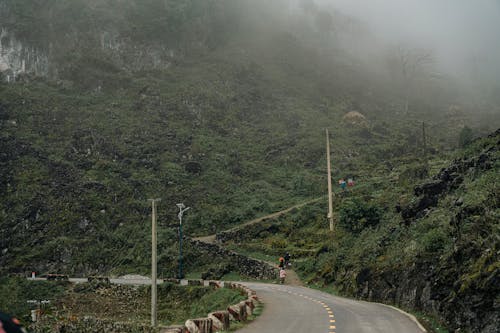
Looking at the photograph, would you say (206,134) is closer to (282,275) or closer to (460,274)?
(282,275)

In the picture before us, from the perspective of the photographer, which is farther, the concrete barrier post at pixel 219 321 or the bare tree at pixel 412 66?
the bare tree at pixel 412 66

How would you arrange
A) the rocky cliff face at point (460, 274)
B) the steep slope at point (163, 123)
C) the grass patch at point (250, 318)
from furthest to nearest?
the steep slope at point (163, 123)
the grass patch at point (250, 318)
the rocky cliff face at point (460, 274)

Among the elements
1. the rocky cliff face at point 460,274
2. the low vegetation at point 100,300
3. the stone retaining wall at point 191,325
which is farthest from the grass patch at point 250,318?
the low vegetation at point 100,300

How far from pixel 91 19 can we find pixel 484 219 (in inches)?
3534

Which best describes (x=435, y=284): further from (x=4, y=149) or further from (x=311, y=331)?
(x=4, y=149)

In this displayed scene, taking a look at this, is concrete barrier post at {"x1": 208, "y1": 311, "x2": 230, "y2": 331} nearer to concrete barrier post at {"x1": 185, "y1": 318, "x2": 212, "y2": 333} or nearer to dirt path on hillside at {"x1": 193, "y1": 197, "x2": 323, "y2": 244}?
A: concrete barrier post at {"x1": 185, "y1": 318, "x2": 212, "y2": 333}

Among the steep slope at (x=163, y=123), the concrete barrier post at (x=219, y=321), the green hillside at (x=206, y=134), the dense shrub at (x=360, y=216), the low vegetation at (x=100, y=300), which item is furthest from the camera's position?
the steep slope at (x=163, y=123)

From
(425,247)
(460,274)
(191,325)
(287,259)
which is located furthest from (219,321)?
(287,259)

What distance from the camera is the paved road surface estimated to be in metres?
14.7

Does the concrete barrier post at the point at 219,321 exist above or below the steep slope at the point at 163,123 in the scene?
below

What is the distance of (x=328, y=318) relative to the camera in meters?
16.9

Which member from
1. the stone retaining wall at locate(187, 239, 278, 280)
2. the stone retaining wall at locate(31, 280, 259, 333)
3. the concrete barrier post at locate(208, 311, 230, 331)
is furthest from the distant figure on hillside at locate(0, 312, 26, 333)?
the stone retaining wall at locate(187, 239, 278, 280)

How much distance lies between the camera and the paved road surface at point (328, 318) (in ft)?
48.2

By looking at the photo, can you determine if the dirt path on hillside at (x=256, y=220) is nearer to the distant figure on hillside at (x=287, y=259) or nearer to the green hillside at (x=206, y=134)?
the green hillside at (x=206, y=134)
